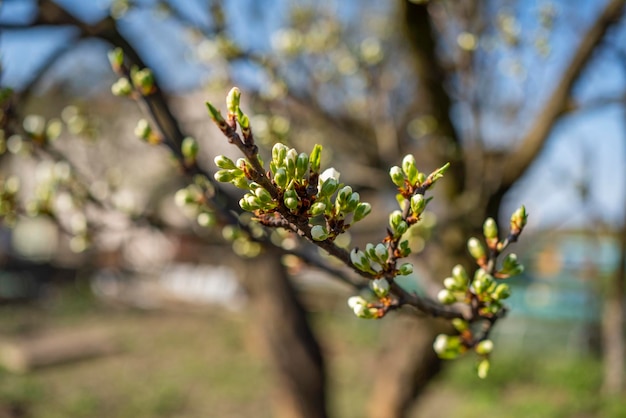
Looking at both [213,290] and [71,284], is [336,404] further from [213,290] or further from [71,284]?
[71,284]

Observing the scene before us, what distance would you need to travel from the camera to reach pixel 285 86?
3.41m

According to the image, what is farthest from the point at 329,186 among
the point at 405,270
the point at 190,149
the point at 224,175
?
the point at 190,149

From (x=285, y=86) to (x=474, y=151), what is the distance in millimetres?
1449

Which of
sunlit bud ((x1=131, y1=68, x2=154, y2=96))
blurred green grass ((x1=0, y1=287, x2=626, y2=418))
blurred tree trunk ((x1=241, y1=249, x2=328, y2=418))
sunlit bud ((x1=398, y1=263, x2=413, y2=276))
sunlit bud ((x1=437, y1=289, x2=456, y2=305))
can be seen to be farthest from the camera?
blurred green grass ((x1=0, y1=287, x2=626, y2=418))

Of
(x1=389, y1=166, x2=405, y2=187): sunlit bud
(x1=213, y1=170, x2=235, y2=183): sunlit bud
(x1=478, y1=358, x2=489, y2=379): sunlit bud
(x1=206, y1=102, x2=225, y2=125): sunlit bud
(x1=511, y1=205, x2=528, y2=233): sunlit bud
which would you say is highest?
(x1=511, y1=205, x2=528, y2=233): sunlit bud

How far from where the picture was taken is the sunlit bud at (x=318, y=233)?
1.09 meters

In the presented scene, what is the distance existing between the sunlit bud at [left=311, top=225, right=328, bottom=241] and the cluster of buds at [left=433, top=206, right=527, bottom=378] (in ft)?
1.59

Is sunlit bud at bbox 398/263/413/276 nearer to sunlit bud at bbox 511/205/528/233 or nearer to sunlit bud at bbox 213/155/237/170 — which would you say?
sunlit bud at bbox 511/205/528/233

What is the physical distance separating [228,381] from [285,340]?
5133 mm

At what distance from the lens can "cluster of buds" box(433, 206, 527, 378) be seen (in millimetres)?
1420

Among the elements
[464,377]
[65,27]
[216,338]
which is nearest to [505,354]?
[464,377]

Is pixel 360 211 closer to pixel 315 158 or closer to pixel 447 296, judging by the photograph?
pixel 315 158

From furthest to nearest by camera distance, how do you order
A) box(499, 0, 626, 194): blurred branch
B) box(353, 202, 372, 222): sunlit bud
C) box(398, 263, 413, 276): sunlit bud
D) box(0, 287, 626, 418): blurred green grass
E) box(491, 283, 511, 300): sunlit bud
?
box(0, 287, 626, 418): blurred green grass
box(499, 0, 626, 194): blurred branch
box(491, 283, 511, 300): sunlit bud
box(398, 263, 413, 276): sunlit bud
box(353, 202, 372, 222): sunlit bud

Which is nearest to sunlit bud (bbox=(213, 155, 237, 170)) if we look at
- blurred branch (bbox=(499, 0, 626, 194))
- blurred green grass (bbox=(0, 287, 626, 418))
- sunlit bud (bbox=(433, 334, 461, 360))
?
sunlit bud (bbox=(433, 334, 461, 360))
